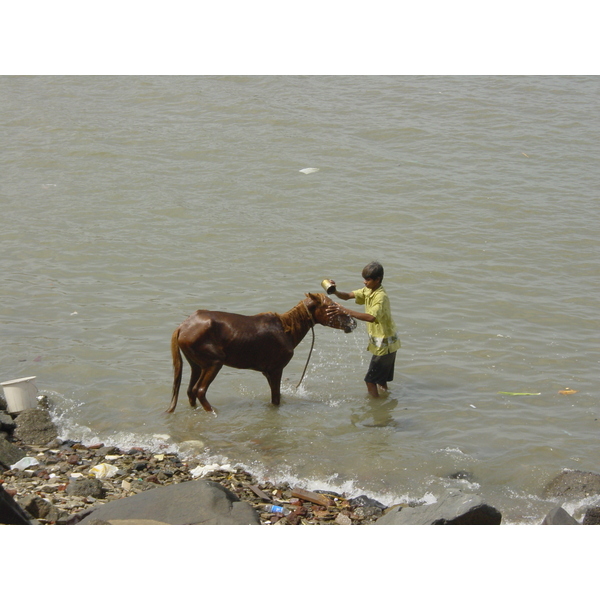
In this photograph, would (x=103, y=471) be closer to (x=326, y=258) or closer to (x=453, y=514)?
(x=453, y=514)

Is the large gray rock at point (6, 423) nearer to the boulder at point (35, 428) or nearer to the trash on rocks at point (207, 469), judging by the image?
the boulder at point (35, 428)

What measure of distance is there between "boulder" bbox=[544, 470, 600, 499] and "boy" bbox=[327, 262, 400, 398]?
2363 millimetres

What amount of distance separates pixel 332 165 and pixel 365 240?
12.0ft

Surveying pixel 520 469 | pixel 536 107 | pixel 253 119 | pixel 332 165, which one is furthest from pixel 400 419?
pixel 536 107

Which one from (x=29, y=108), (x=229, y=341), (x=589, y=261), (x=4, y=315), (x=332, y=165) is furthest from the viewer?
(x=29, y=108)

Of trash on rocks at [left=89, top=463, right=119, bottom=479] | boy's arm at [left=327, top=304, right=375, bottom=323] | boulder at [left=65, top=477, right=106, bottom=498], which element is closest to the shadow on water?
boy's arm at [left=327, top=304, right=375, bottom=323]

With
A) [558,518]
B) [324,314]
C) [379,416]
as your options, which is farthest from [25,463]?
[558,518]

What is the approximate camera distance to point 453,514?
541cm

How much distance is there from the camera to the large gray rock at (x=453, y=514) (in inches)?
212

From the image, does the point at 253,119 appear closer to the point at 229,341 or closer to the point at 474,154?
the point at 474,154

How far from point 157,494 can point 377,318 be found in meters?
3.53

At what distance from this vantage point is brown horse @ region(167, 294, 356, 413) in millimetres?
8016

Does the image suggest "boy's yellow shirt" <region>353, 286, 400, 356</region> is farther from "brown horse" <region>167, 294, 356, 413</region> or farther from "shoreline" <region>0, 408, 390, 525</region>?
"shoreline" <region>0, 408, 390, 525</region>

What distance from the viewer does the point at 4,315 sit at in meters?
10.8
